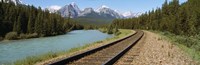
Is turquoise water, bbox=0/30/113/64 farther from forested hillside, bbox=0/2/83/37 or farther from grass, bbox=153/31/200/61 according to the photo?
forested hillside, bbox=0/2/83/37

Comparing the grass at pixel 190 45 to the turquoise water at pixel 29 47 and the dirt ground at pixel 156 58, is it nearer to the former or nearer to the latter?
the dirt ground at pixel 156 58

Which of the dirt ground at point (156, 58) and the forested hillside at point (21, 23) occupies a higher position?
the forested hillside at point (21, 23)

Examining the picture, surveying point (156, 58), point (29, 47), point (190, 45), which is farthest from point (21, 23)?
point (156, 58)

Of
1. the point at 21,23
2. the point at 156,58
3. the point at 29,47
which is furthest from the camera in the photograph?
the point at 21,23

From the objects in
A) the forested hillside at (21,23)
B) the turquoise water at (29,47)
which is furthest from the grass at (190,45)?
the forested hillside at (21,23)

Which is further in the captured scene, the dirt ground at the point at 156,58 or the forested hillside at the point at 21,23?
the forested hillside at the point at 21,23

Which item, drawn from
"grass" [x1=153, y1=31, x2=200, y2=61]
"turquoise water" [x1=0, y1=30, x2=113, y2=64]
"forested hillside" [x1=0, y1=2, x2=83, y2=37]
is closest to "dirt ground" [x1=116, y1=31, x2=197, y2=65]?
"grass" [x1=153, y1=31, x2=200, y2=61]

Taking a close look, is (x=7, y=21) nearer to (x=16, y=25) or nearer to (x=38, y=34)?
(x=16, y=25)

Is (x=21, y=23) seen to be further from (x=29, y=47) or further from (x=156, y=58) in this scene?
(x=156, y=58)

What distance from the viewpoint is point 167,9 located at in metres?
92.4

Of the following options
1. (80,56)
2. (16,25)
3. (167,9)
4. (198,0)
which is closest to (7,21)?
(16,25)

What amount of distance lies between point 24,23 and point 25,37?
1613cm

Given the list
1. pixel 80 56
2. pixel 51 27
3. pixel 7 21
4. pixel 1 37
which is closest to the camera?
pixel 80 56

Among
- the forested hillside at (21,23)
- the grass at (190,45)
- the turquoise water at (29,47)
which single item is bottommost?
the turquoise water at (29,47)
